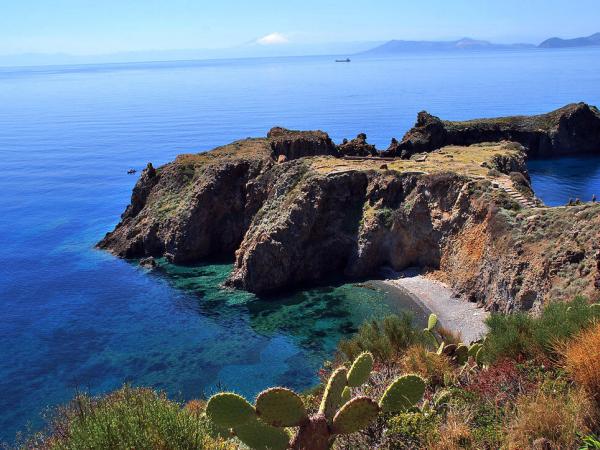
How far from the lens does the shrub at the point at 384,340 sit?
2198 cm

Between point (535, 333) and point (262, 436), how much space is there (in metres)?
8.65

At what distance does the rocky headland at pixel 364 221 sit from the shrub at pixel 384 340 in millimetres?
12571

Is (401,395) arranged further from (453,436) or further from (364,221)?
(364,221)

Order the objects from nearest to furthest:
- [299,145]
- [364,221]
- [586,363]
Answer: [586,363]
[364,221]
[299,145]

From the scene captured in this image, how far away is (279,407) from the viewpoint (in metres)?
12.2

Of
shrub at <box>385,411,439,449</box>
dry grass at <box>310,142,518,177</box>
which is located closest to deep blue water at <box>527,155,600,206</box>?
dry grass at <box>310,142,518,177</box>

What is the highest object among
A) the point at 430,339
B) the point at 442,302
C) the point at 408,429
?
the point at 408,429

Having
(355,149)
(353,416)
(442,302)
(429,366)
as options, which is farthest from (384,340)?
(355,149)

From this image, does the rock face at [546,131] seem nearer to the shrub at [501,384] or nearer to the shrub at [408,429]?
the shrub at [501,384]

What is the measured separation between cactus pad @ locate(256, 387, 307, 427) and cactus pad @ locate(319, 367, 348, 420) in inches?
33.3

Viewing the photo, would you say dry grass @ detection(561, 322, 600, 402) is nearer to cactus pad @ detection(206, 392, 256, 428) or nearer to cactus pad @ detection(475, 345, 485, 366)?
cactus pad @ detection(475, 345, 485, 366)

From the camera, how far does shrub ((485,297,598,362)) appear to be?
49.1ft

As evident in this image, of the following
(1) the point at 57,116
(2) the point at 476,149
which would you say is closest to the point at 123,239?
(2) the point at 476,149

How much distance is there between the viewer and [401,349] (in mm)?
22328
